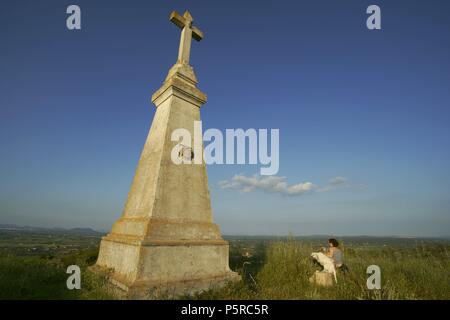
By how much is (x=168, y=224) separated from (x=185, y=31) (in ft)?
17.8

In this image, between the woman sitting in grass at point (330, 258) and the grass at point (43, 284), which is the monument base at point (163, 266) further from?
the woman sitting in grass at point (330, 258)

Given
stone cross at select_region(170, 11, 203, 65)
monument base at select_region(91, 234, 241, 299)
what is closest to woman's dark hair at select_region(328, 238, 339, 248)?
monument base at select_region(91, 234, 241, 299)

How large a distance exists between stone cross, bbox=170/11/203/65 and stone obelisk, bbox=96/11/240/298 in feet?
1.34

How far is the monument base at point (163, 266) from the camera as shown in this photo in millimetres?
4145

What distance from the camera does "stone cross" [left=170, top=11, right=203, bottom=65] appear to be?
276 inches

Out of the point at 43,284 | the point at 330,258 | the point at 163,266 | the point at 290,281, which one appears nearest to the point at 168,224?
the point at 163,266

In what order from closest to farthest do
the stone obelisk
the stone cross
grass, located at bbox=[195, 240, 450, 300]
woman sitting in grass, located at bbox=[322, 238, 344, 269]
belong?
the stone obelisk → grass, located at bbox=[195, 240, 450, 300] → woman sitting in grass, located at bbox=[322, 238, 344, 269] → the stone cross

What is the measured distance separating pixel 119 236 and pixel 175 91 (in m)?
3.50

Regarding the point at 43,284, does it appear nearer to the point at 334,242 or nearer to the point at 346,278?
the point at 346,278

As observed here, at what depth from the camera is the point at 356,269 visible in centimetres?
684

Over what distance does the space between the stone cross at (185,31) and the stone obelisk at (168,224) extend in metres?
0.41

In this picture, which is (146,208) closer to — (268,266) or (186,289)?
(186,289)

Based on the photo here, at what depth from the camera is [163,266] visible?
14.5ft

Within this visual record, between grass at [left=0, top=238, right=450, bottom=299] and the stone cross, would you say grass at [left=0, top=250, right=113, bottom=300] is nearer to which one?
grass at [left=0, top=238, right=450, bottom=299]
